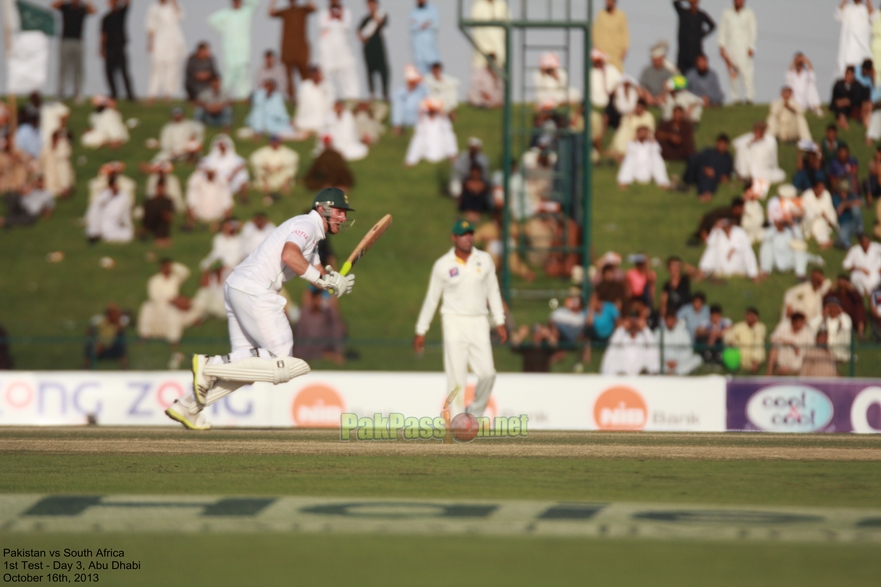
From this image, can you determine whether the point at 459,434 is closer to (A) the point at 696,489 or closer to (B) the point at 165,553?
(A) the point at 696,489

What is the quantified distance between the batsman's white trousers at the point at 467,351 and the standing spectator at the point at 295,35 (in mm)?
14393

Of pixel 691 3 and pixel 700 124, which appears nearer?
pixel 691 3

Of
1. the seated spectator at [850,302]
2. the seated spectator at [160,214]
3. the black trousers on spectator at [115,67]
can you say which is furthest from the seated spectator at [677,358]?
the black trousers on spectator at [115,67]

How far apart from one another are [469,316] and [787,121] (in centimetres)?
1463

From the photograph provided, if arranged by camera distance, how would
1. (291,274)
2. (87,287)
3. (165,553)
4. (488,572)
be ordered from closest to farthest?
(488,572) → (165,553) → (291,274) → (87,287)

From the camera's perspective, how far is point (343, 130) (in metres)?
25.8

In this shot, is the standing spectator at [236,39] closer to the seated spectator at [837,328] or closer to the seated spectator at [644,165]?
the seated spectator at [644,165]

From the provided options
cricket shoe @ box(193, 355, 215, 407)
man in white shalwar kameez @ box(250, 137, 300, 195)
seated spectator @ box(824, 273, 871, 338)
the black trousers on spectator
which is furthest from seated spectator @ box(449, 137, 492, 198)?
cricket shoe @ box(193, 355, 215, 407)

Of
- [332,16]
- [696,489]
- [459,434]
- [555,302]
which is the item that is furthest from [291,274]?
[332,16]

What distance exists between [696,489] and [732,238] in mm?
14192

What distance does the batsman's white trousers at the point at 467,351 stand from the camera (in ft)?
40.5

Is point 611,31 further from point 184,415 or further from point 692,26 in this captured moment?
point 184,415

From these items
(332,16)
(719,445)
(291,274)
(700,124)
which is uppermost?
(332,16)

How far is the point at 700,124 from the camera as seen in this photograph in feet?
87.2
